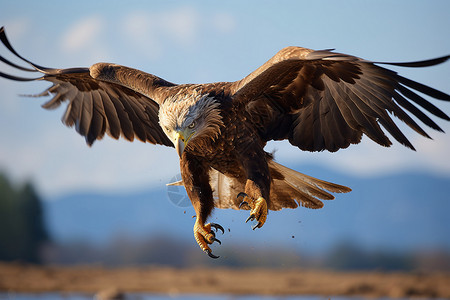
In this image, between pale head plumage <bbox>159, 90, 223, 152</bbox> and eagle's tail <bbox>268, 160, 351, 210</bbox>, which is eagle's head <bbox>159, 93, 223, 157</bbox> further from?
eagle's tail <bbox>268, 160, 351, 210</bbox>

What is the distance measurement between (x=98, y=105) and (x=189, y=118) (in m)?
1.69

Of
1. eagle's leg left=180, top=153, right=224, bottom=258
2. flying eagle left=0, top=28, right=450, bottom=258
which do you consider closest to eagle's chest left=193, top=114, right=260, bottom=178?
flying eagle left=0, top=28, right=450, bottom=258

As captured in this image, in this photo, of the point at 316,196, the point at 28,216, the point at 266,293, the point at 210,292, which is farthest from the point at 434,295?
the point at 28,216

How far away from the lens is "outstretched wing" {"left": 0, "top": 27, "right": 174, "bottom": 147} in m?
5.47

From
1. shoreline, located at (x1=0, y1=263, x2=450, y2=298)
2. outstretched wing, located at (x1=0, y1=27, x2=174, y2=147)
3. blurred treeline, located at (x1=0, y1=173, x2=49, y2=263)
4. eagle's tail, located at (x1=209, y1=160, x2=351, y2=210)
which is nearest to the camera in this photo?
eagle's tail, located at (x1=209, y1=160, x2=351, y2=210)

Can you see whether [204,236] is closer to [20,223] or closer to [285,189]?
[285,189]

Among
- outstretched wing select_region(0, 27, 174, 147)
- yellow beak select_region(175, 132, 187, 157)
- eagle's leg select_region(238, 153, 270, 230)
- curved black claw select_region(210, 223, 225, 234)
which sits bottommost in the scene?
curved black claw select_region(210, 223, 225, 234)

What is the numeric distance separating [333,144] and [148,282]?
678 inches

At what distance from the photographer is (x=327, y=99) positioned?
4.69 metres

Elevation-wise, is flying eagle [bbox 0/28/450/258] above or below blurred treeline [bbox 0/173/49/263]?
below

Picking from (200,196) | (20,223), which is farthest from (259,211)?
(20,223)

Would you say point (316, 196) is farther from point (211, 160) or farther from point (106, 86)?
point (106, 86)

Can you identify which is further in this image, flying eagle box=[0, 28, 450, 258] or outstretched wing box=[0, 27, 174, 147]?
outstretched wing box=[0, 27, 174, 147]

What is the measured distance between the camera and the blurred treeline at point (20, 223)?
27.1 metres
